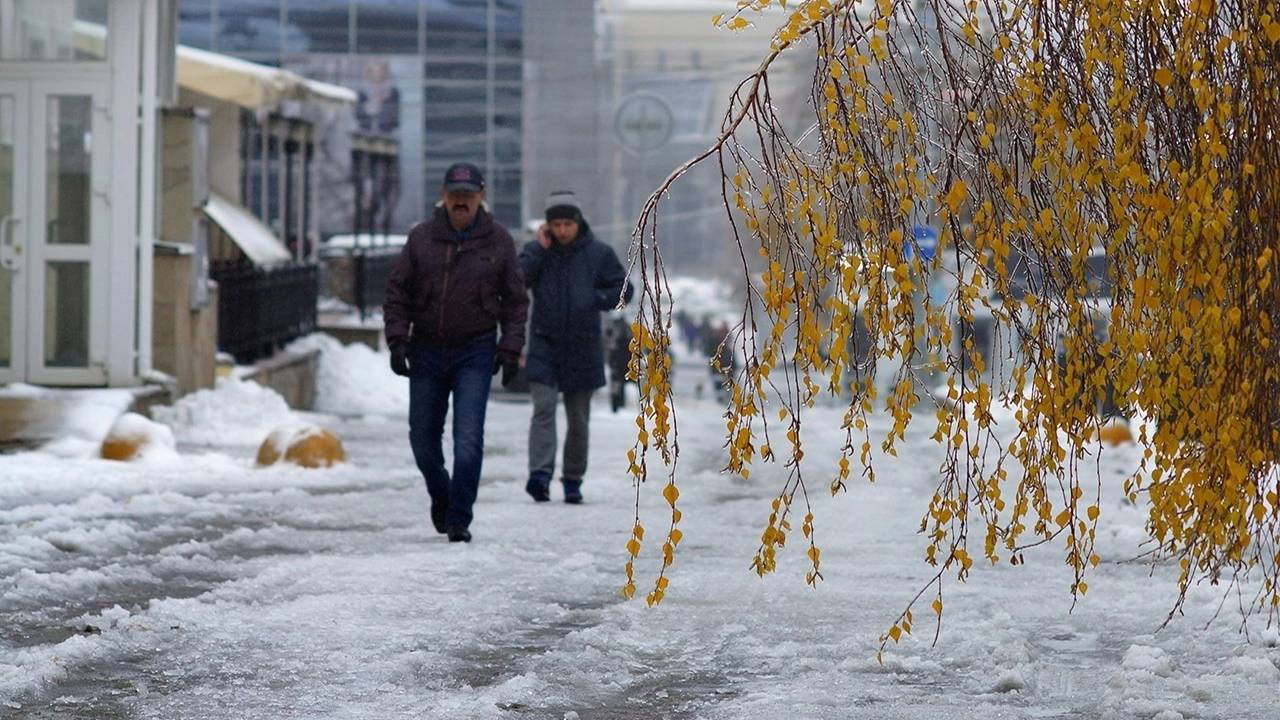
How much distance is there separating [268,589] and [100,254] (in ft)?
25.8

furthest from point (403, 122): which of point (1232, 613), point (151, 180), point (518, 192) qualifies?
point (1232, 613)

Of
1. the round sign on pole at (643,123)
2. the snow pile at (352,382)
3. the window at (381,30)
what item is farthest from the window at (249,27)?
the snow pile at (352,382)

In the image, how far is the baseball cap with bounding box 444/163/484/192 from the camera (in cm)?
1023

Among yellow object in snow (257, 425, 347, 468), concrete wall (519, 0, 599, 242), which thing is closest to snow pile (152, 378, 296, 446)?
yellow object in snow (257, 425, 347, 468)

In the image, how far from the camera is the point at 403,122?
55.4 meters

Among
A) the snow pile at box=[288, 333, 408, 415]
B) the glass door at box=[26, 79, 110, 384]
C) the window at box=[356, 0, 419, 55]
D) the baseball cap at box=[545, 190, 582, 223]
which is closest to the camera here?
→ the baseball cap at box=[545, 190, 582, 223]

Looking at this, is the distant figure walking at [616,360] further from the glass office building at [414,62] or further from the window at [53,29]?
the glass office building at [414,62]

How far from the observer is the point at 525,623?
7750 millimetres

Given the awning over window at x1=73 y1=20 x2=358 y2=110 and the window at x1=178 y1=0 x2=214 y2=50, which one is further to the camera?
the window at x1=178 y1=0 x2=214 y2=50

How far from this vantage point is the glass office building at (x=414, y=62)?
53969 mm

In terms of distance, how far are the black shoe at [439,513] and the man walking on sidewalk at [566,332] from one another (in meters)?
1.92

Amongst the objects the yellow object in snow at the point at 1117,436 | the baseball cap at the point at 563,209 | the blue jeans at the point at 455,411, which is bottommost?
the yellow object in snow at the point at 1117,436

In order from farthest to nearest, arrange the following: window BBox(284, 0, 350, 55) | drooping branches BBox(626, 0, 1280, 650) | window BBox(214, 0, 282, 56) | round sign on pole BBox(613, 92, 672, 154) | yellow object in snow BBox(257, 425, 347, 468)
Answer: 1. window BBox(284, 0, 350, 55)
2. window BBox(214, 0, 282, 56)
3. round sign on pole BBox(613, 92, 672, 154)
4. yellow object in snow BBox(257, 425, 347, 468)
5. drooping branches BBox(626, 0, 1280, 650)

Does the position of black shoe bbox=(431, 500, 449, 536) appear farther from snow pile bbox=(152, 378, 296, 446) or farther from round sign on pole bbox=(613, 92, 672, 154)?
round sign on pole bbox=(613, 92, 672, 154)
